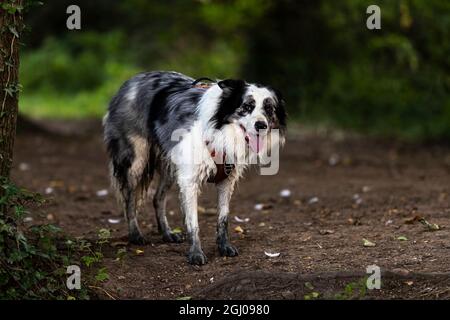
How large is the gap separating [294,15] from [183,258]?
9504mm

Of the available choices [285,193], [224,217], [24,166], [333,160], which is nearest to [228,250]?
[224,217]

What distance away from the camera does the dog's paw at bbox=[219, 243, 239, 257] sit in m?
6.50

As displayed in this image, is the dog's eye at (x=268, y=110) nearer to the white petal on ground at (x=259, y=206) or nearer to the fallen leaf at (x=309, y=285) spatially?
the fallen leaf at (x=309, y=285)

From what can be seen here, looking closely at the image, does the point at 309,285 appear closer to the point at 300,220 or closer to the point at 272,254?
the point at 272,254

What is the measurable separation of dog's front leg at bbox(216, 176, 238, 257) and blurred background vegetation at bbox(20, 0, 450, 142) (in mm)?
6632

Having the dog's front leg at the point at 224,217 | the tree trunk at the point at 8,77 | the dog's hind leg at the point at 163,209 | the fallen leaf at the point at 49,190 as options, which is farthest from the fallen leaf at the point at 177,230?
the fallen leaf at the point at 49,190

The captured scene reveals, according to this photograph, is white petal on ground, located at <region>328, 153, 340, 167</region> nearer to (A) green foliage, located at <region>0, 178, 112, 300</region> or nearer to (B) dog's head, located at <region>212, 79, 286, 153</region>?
(B) dog's head, located at <region>212, 79, 286, 153</region>

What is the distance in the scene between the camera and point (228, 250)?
6523mm

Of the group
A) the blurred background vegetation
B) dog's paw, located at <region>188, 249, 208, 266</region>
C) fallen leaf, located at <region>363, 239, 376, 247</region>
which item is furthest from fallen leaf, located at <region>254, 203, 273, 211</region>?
the blurred background vegetation

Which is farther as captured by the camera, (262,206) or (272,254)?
(262,206)

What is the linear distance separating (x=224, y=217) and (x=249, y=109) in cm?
104

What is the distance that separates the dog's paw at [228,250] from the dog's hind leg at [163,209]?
788 mm

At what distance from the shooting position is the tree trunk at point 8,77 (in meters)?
5.64
